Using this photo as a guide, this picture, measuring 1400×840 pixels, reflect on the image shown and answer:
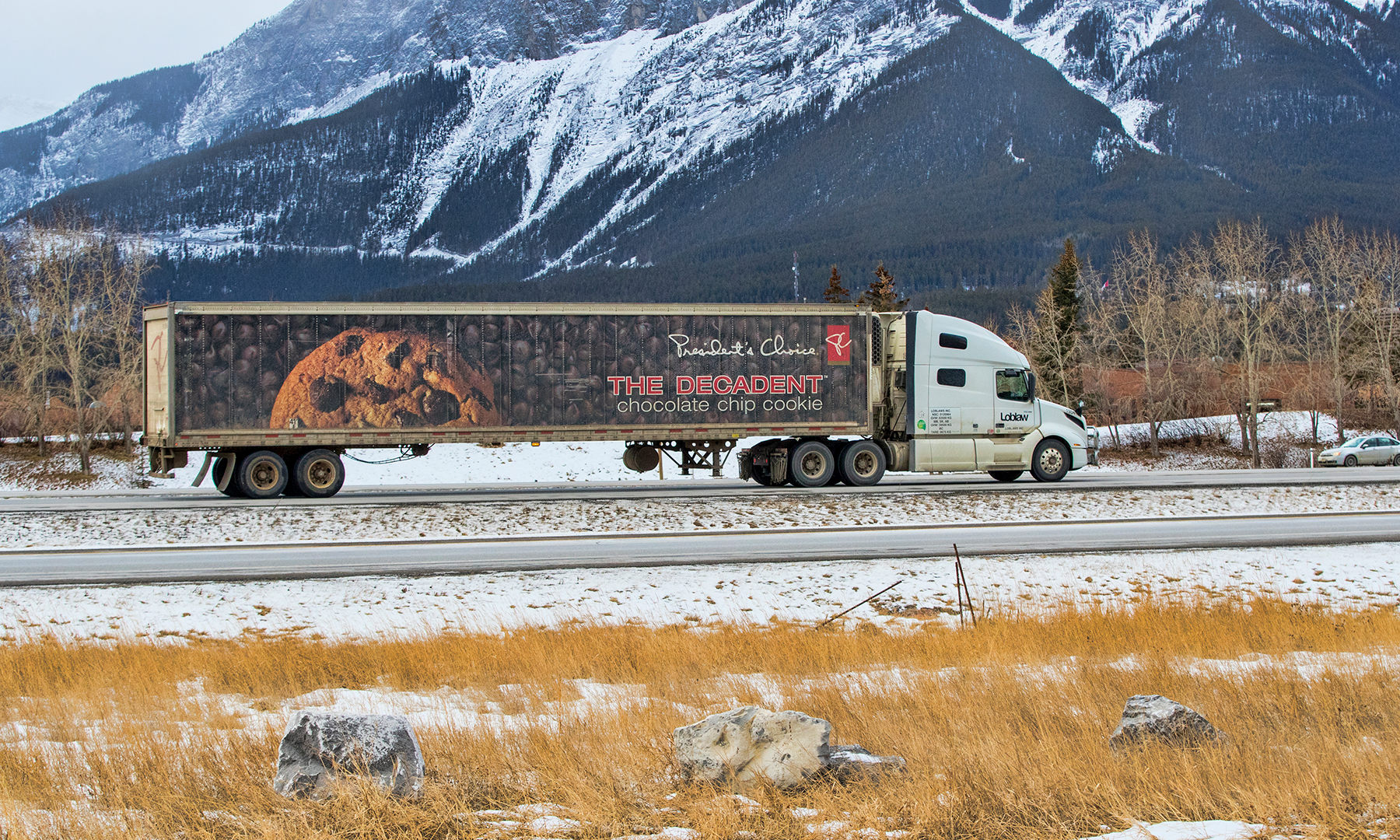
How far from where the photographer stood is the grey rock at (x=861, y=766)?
5.82m

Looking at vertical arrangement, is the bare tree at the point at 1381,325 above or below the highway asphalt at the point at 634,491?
above

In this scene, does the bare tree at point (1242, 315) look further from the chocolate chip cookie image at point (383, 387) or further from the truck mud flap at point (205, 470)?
the truck mud flap at point (205, 470)

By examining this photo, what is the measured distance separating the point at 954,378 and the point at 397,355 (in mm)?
13027

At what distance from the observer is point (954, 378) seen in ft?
80.1

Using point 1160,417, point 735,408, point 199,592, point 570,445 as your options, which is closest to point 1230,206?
point 1160,417

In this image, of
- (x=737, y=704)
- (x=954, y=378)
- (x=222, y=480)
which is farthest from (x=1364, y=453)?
(x=737, y=704)

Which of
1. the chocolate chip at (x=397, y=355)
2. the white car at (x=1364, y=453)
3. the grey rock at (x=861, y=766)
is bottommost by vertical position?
the white car at (x=1364, y=453)

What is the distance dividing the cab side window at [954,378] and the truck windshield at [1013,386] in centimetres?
93

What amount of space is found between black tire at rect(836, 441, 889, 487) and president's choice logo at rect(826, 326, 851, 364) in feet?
6.87

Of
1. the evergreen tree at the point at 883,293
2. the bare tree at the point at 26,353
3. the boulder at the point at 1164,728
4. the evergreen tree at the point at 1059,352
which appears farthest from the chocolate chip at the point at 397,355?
the evergreen tree at the point at 883,293

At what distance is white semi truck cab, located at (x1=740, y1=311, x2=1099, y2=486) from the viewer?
2425 cm

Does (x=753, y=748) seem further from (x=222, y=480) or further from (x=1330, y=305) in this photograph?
(x=1330, y=305)

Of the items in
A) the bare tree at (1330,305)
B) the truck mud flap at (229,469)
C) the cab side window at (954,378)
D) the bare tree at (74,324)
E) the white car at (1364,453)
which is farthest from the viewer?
the bare tree at (1330,305)

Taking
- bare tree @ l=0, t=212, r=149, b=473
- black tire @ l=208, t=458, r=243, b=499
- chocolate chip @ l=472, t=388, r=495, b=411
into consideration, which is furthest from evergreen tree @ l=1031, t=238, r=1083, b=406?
bare tree @ l=0, t=212, r=149, b=473
